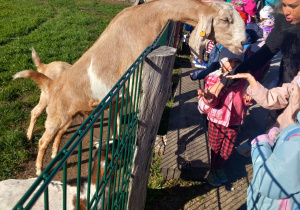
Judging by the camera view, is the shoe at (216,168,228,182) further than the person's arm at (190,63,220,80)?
No

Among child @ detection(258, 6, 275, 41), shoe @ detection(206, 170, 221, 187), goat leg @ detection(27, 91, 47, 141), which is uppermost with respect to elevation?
child @ detection(258, 6, 275, 41)

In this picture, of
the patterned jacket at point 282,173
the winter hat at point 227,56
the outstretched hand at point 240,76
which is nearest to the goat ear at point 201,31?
the winter hat at point 227,56

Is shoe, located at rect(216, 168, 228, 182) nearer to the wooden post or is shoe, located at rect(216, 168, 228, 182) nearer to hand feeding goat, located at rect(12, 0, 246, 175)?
the wooden post

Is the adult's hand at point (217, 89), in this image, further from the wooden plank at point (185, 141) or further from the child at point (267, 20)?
the child at point (267, 20)

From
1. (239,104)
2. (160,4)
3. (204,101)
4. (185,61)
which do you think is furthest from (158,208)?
(185,61)

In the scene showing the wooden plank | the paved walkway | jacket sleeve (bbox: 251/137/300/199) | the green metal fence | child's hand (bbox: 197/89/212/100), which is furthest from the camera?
the wooden plank

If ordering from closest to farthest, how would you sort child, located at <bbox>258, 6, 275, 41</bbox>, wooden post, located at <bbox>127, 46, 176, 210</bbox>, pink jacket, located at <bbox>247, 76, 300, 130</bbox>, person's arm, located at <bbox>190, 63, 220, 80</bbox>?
wooden post, located at <bbox>127, 46, 176, 210</bbox> → pink jacket, located at <bbox>247, 76, 300, 130</bbox> → person's arm, located at <bbox>190, 63, 220, 80</bbox> → child, located at <bbox>258, 6, 275, 41</bbox>

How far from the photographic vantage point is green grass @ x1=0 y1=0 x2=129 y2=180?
3940 millimetres

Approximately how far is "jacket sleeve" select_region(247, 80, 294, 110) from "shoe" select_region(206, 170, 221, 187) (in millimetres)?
1422

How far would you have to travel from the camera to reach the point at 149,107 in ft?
6.93

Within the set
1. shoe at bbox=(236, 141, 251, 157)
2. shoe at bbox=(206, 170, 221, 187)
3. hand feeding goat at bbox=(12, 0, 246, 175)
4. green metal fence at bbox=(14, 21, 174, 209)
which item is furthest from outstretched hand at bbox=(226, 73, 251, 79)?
shoe at bbox=(236, 141, 251, 157)

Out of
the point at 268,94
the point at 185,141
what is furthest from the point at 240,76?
the point at 185,141

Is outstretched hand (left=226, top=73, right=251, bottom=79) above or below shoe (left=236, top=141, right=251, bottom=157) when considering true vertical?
above

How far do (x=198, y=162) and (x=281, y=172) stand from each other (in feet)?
5.59
